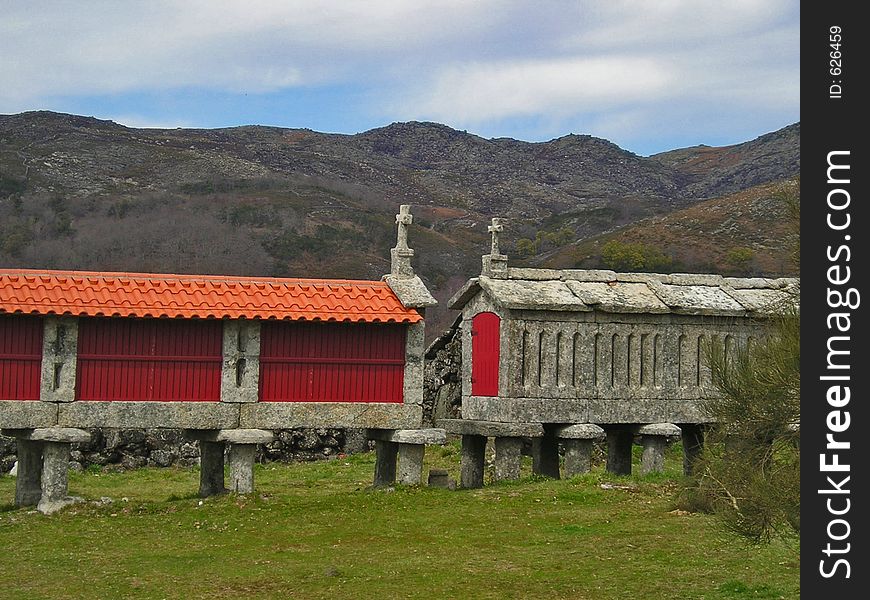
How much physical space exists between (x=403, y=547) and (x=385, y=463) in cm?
504

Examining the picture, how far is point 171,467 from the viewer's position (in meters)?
28.1

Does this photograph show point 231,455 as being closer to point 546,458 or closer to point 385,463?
point 385,463

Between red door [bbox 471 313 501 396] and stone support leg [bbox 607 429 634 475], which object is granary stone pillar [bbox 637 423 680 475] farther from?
red door [bbox 471 313 501 396]

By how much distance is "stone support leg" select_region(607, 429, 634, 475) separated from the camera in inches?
888

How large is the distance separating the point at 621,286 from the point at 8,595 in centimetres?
1209

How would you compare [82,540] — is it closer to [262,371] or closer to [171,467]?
[262,371]

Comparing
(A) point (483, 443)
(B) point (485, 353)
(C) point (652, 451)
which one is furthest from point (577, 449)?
(B) point (485, 353)

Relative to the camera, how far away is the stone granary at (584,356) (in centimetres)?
2045

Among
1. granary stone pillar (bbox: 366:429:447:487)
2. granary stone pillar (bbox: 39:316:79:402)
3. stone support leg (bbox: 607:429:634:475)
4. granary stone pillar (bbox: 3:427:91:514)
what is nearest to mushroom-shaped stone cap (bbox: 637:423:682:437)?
stone support leg (bbox: 607:429:634:475)

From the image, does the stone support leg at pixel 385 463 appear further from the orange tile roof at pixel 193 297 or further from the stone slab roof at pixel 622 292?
the stone slab roof at pixel 622 292
